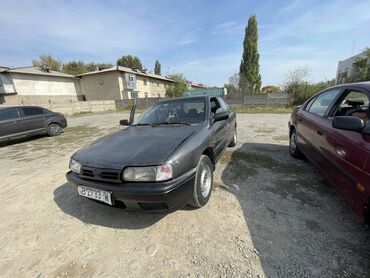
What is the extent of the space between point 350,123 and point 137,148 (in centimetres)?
225

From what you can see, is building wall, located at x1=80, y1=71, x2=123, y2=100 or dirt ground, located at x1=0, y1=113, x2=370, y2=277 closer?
dirt ground, located at x1=0, y1=113, x2=370, y2=277

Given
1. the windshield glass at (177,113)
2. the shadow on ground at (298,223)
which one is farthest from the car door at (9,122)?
the shadow on ground at (298,223)

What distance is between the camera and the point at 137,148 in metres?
2.23

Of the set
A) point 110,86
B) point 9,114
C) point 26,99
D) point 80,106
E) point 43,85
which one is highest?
point 43,85

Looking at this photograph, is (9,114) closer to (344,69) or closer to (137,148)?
(137,148)

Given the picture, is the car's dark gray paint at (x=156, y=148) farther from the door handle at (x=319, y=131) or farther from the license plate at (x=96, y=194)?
the door handle at (x=319, y=131)

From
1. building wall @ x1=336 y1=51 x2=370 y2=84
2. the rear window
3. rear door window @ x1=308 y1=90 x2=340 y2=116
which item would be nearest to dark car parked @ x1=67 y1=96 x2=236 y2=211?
rear door window @ x1=308 y1=90 x2=340 y2=116

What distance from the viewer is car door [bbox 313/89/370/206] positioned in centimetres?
177

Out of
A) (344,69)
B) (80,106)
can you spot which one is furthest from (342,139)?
(344,69)

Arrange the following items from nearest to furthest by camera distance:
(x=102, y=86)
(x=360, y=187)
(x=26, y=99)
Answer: (x=360, y=187) < (x=26, y=99) < (x=102, y=86)

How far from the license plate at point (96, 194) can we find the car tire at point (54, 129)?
7650mm

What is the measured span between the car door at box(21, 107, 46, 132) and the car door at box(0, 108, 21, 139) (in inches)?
7.4

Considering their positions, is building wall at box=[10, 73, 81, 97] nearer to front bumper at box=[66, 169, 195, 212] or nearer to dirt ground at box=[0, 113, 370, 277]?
dirt ground at box=[0, 113, 370, 277]

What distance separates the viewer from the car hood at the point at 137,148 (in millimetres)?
1990
